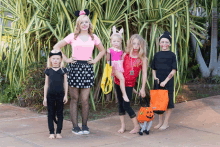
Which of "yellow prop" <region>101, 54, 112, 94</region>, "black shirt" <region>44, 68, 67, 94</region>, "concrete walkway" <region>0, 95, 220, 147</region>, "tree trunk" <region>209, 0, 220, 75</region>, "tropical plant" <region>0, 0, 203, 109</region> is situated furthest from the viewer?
"tree trunk" <region>209, 0, 220, 75</region>

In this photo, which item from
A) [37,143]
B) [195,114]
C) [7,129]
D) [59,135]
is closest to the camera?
[37,143]

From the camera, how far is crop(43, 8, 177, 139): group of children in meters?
3.89

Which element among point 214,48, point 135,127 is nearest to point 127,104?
point 135,127

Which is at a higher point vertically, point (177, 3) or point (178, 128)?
point (177, 3)

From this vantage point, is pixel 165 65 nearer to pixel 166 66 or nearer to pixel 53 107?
pixel 166 66

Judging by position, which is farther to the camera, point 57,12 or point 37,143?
point 57,12

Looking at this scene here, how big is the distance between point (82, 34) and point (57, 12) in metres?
1.42

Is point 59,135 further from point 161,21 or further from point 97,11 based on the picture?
point 161,21

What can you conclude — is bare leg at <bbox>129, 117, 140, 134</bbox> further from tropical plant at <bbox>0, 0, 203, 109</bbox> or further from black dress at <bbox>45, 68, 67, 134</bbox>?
tropical plant at <bbox>0, 0, 203, 109</bbox>

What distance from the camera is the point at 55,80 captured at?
12.7 ft

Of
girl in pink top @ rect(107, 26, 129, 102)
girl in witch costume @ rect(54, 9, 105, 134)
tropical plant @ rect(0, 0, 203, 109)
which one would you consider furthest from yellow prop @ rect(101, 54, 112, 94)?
tropical plant @ rect(0, 0, 203, 109)

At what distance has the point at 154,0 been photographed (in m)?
A: 5.59

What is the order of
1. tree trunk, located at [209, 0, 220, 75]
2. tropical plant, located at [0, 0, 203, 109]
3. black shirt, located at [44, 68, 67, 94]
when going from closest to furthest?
black shirt, located at [44, 68, 67, 94] → tropical plant, located at [0, 0, 203, 109] → tree trunk, located at [209, 0, 220, 75]

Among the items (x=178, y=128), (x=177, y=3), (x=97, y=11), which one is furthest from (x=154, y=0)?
(x=178, y=128)
